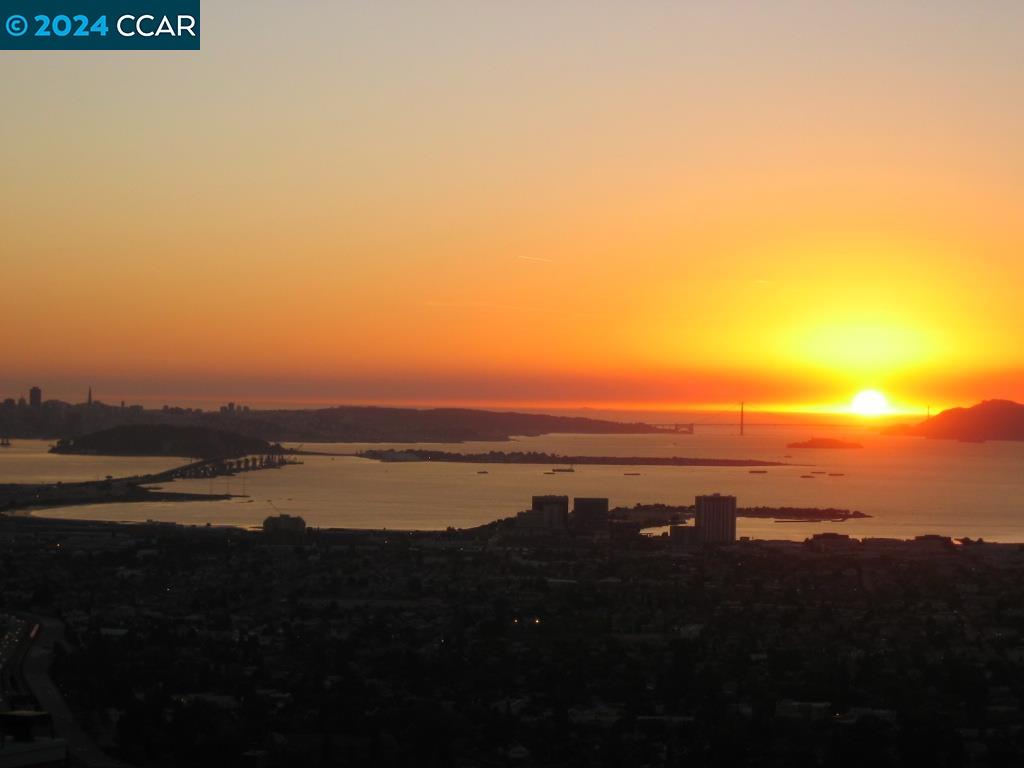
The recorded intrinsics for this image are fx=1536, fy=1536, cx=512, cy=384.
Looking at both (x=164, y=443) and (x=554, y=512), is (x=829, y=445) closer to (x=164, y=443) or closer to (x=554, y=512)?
(x=164, y=443)

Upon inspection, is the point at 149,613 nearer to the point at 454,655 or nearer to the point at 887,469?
the point at 454,655

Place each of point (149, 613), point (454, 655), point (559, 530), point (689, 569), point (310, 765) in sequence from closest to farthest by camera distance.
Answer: point (310, 765) → point (454, 655) → point (149, 613) → point (689, 569) → point (559, 530)

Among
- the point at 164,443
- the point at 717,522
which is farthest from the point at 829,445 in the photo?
the point at 717,522

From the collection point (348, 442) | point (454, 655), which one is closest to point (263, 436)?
point (348, 442)

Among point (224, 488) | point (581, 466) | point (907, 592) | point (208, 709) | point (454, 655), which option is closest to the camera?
point (208, 709)

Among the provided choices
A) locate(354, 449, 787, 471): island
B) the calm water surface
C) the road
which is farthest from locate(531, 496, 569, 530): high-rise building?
locate(354, 449, 787, 471): island

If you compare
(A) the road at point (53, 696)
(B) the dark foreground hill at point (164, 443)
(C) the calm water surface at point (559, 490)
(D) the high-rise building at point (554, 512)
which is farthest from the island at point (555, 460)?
(A) the road at point (53, 696)
